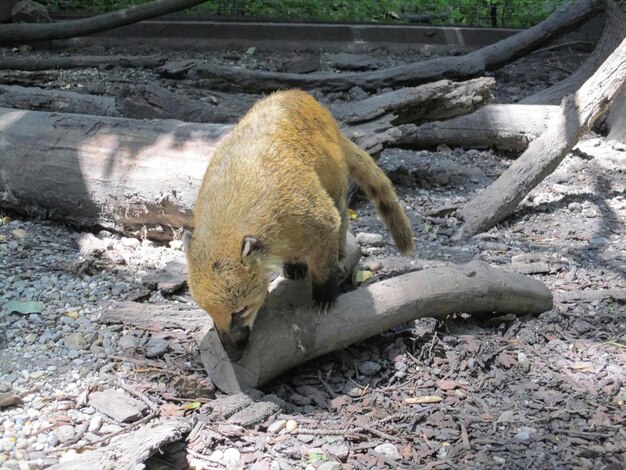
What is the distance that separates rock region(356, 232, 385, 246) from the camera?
6176 millimetres

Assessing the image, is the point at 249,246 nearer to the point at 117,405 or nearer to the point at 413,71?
the point at 117,405

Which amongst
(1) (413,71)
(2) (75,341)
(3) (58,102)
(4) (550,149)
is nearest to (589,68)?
(1) (413,71)

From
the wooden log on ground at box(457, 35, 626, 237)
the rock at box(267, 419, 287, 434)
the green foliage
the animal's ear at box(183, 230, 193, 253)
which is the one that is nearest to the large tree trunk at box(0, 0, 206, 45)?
the green foliage

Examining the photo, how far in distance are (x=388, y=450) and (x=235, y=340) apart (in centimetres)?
104

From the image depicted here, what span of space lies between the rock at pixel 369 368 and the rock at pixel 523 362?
0.90m

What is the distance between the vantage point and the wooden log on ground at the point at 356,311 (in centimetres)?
420

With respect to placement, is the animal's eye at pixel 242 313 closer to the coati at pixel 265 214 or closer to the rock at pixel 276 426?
the coati at pixel 265 214

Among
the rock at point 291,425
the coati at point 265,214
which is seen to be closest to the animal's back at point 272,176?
the coati at point 265,214

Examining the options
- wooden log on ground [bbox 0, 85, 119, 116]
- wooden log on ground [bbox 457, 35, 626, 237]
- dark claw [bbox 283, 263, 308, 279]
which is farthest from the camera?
wooden log on ground [bbox 0, 85, 119, 116]

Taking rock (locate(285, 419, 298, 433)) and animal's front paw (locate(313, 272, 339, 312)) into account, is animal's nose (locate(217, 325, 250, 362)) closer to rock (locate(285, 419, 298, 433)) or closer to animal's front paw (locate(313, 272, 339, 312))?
rock (locate(285, 419, 298, 433))

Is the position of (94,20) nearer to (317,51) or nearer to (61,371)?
(317,51)

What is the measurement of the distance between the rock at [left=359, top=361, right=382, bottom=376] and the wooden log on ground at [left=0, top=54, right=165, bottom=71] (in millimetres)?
6896

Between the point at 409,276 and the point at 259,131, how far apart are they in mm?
1405

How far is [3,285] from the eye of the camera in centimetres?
517
